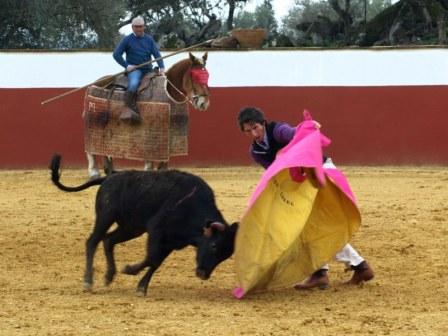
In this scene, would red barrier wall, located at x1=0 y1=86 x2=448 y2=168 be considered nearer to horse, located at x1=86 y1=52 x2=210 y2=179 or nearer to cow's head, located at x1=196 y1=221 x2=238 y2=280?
horse, located at x1=86 y1=52 x2=210 y2=179

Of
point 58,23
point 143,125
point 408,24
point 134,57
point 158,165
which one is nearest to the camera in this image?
point 143,125

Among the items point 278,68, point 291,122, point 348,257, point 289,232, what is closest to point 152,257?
point 289,232

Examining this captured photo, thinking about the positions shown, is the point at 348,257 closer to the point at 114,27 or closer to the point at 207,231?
the point at 207,231

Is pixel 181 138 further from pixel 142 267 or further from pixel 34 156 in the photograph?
pixel 142 267

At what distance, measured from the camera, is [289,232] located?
6621mm

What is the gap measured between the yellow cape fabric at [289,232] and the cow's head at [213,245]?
63 mm

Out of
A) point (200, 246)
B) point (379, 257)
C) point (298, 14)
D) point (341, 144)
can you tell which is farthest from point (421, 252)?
point (298, 14)

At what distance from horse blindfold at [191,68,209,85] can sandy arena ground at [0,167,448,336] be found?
1747 mm

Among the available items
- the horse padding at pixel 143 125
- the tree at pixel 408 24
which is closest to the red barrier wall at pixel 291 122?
the horse padding at pixel 143 125

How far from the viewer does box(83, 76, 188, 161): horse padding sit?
1280 centimetres

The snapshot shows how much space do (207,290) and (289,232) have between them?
2.13ft

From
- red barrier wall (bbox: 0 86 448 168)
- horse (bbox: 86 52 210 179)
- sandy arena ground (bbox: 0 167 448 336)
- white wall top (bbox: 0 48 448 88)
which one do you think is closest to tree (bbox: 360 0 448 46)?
white wall top (bbox: 0 48 448 88)

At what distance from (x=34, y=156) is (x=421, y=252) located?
841 centimetres

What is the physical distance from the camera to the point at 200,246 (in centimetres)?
643
